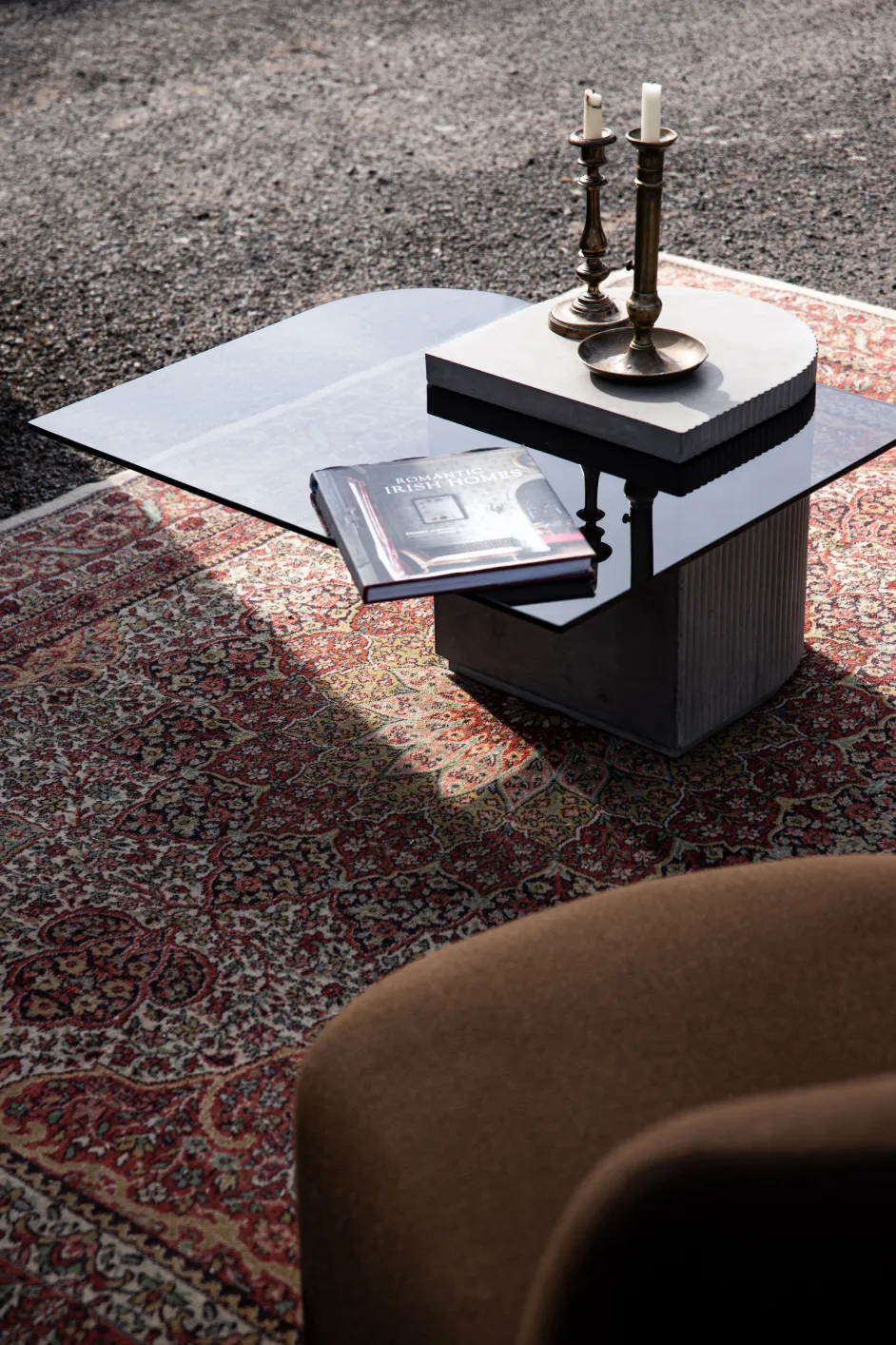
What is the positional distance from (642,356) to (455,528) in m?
0.37

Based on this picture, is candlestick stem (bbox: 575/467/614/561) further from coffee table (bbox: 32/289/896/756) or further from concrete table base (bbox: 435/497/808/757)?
concrete table base (bbox: 435/497/808/757)

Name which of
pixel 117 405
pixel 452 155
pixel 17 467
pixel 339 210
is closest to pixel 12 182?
pixel 339 210

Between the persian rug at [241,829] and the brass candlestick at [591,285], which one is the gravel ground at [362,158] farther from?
the brass candlestick at [591,285]

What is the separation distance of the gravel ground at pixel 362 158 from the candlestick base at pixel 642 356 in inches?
49.5

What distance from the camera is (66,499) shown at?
2564 millimetres

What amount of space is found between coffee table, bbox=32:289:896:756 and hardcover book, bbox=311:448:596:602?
45mm

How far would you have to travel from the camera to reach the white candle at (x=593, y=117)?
175cm

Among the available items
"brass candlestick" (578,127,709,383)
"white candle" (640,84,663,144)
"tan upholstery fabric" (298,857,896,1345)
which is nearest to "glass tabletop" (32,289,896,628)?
"brass candlestick" (578,127,709,383)

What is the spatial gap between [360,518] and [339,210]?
2.55 m

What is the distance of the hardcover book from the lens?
1435mm

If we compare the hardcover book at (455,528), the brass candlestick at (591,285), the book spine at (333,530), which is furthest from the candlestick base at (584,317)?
the book spine at (333,530)

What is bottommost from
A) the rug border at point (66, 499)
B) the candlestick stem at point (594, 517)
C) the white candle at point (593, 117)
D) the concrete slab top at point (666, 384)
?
the rug border at point (66, 499)

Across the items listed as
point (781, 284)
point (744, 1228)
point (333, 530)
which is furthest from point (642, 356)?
point (781, 284)

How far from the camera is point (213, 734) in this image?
1.94 meters
